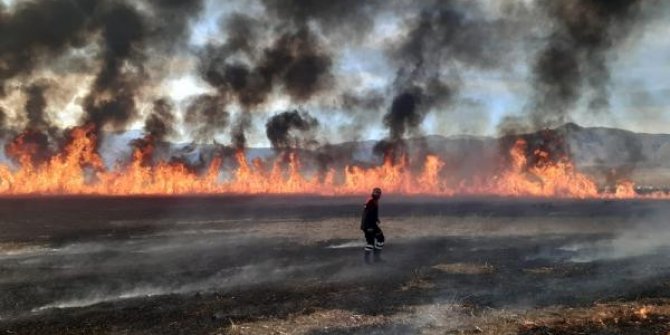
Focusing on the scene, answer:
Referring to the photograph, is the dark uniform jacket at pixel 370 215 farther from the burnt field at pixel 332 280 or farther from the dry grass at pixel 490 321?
the dry grass at pixel 490 321

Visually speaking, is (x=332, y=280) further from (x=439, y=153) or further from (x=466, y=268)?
(x=439, y=153)

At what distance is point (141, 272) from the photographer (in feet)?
55.7

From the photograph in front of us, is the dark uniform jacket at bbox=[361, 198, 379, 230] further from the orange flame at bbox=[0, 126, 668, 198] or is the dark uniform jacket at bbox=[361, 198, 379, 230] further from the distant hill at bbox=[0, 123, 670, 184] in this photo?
the distant hill at bbox=[0, 123, 670, 184]

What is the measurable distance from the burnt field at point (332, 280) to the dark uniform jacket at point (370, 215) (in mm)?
1241

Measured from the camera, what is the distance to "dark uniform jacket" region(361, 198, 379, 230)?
18.0 metres

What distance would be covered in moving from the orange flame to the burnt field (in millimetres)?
31596

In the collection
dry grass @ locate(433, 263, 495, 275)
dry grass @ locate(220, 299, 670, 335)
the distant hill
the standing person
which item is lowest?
dry grass @ locate(220, 299, 670, 335)

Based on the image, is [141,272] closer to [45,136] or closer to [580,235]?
[580,235]

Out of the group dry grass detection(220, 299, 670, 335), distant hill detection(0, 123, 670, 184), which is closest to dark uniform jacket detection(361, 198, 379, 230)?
dry grass detection(220, 299, 670, 335)

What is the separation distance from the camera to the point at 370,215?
18.1m

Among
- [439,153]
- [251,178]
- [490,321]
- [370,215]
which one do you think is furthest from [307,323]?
[439,153]

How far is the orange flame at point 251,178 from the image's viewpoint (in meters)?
59.4

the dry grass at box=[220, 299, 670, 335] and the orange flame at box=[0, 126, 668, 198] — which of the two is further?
the orange flame at box=[0, 126, 668, 198]

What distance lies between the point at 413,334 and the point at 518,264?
29.3 feet
